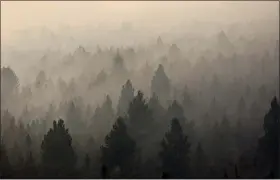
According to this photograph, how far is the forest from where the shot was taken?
1.60 metres

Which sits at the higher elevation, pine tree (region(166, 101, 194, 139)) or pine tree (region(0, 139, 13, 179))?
pine tree (region(166, 101, 194, 139))

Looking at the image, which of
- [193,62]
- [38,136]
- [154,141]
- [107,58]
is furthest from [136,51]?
[38,136]

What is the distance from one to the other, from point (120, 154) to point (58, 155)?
9.5 inches

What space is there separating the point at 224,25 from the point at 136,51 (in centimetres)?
37

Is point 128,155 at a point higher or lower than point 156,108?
lower

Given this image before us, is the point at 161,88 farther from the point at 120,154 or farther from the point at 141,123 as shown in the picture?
the point at 120,154

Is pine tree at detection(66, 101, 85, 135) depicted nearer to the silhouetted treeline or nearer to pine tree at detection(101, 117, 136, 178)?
the silhouetted treeline

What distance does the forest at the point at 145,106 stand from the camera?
1598mm

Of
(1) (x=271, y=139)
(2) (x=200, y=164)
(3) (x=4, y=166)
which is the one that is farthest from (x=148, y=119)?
(3) (x=4, y=166)

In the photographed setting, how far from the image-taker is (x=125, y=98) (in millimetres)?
1624

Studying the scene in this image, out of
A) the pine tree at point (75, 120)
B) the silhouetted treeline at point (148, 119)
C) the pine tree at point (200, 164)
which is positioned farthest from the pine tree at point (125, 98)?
the pine tree at point (200, 164)

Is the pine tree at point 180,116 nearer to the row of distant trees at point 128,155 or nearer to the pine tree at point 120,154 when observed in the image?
the row of distant trees at point 128,155

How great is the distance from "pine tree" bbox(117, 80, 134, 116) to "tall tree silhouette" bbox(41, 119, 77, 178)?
0.75 ft

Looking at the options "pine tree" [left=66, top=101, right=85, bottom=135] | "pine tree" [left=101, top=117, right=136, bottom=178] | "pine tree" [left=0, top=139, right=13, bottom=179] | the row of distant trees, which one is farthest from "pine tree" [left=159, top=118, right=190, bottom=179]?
"pine tree" [left=0, top=139, right=13, bottom=179]
